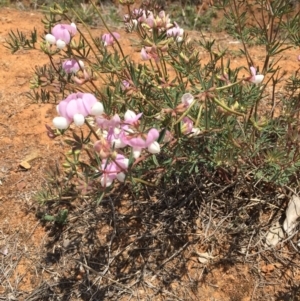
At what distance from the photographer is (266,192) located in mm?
2104

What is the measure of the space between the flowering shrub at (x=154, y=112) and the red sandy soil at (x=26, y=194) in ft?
1.47

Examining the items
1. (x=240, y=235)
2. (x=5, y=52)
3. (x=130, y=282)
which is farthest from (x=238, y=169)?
(x=5, y=52)

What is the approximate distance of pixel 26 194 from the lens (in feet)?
7.81

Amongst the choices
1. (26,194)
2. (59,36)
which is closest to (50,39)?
(59,36)

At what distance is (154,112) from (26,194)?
39.8 inches

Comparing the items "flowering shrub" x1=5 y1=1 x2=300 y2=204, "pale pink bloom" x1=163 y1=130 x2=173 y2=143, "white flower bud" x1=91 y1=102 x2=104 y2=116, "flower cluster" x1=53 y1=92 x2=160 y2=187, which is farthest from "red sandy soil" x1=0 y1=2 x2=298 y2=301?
"white flower bud" x1=91 y1=102 x2=104 y2=116

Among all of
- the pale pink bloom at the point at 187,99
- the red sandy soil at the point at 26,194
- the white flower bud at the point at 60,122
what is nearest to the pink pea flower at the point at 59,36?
the white flower bud at the point at 60,122

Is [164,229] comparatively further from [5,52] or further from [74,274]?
[5,52]

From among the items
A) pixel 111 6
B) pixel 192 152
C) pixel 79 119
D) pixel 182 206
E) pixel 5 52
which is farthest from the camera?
pixel 111 6

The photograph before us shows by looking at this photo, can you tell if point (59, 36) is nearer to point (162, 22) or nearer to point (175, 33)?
point (162, 22)

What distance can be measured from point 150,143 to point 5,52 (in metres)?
2.65

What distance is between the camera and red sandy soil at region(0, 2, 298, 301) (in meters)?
1.95

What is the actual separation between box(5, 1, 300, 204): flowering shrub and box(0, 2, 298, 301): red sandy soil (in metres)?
0.45

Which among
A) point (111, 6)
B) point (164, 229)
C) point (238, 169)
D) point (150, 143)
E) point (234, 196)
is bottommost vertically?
point (111, 6)
